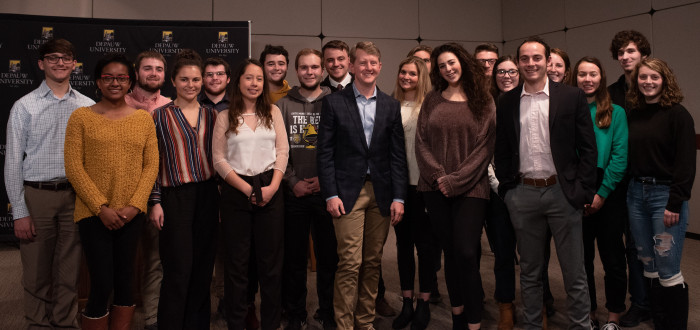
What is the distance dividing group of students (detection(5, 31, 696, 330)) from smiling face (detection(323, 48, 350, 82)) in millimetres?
330

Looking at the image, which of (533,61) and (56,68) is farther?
(56,68)

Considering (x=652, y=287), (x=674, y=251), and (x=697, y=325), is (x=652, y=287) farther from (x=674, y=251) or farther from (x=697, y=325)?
(x=697, y=325)

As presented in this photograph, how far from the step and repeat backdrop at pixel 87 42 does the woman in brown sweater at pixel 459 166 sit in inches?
142

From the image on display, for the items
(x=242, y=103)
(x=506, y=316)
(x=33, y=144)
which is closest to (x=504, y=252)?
(x=506, y=316)

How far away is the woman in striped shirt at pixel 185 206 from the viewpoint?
248 centimetres

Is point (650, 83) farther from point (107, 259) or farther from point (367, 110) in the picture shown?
point (107, 259)

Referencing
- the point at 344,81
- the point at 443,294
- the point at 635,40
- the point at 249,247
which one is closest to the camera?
the point at 249,247

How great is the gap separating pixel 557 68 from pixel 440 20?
14.1ft

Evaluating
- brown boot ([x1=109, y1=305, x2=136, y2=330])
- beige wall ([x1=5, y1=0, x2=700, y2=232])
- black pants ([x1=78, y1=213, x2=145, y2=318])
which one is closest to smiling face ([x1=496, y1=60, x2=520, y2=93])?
black pants ([x1=78, y1=213, x2=145, y2=318])

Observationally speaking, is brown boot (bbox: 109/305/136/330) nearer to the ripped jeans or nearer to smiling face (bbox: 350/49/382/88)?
smiling face (bbox: 350/49/382/88)

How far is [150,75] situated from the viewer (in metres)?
3.14

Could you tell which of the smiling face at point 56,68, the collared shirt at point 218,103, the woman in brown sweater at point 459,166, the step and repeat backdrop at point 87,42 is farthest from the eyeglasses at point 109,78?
the step and repeat backdrop at point 87,42

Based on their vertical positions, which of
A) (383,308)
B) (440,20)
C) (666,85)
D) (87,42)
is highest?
(440,20)

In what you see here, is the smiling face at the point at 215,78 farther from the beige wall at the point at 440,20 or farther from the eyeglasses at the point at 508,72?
the beige wall at the point at 440,20
